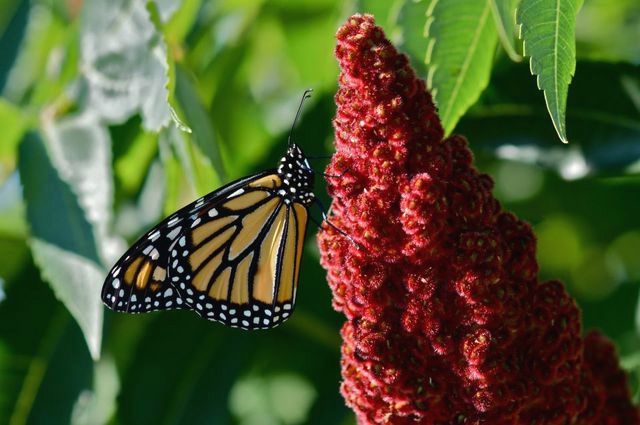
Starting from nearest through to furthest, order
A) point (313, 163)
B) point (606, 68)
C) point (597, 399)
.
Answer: point (597, 399), point (606, 68), point (313, 163)

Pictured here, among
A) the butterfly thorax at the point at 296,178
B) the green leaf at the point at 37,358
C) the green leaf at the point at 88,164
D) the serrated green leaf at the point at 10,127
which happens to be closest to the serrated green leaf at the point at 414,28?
the butterfly thorax at the point at 296,178

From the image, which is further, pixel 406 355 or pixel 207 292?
pixel 207 292

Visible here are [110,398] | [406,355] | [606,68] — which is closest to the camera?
[406,355]

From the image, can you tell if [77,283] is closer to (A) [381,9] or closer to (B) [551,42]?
(A) [381,9]

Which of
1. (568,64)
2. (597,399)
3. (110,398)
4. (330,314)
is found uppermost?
(568,64)

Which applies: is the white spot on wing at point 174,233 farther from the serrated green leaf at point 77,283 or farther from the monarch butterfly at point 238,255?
the serrated green leaf at point 77,283

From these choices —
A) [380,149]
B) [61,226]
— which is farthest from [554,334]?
[61,226]

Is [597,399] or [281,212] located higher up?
[281,212]

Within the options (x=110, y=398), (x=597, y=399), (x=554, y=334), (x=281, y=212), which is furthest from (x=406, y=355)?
(x=110, y=398)

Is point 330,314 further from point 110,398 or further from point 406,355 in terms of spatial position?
point 406,355
